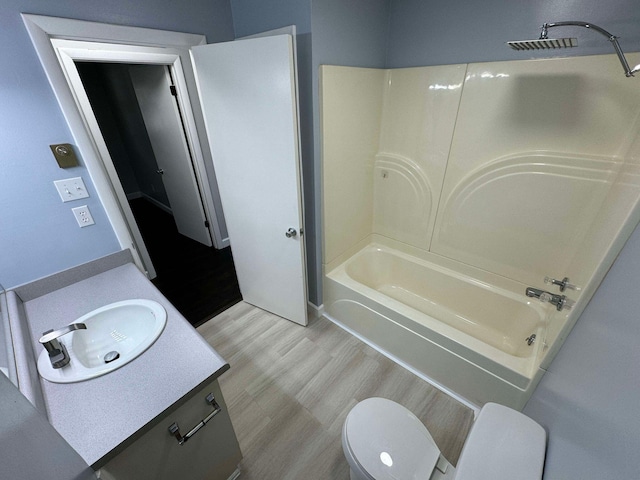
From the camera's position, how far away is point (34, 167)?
121cm

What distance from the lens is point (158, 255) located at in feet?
9.72

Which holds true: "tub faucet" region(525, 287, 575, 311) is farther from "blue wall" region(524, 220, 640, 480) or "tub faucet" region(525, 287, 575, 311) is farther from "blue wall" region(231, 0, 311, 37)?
"blue wall" region(231, 0, 311, 37)

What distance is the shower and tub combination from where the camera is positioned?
1.26 m

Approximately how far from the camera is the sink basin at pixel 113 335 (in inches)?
37.9

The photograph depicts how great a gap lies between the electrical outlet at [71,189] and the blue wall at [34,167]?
0.02 m

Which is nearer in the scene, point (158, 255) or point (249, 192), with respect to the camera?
point (249, 192)

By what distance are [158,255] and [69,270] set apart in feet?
5.57

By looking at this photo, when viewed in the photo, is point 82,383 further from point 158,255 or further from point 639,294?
point 158,255

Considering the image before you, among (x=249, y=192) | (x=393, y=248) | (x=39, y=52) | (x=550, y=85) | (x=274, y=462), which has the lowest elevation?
(x=274, y=462)

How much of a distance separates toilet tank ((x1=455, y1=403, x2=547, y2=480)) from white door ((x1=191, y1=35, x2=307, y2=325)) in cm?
122

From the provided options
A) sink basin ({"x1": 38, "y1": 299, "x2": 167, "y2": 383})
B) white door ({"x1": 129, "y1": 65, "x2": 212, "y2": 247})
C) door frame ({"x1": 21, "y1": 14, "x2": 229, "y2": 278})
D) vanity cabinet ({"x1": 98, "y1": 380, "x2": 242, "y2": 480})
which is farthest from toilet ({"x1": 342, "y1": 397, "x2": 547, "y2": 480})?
white door ({"x1": 129, "y1": 65, "x2": 212, "y2": 247})

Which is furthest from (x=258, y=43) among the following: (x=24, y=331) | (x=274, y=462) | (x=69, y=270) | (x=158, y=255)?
(x=158, y=255)

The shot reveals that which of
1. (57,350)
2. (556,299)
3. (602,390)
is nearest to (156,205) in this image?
(57,350)

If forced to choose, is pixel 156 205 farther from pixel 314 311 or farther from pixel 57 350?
pixel 57 350
